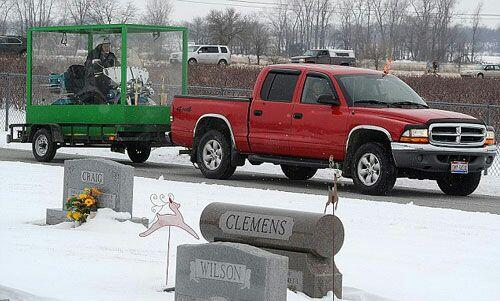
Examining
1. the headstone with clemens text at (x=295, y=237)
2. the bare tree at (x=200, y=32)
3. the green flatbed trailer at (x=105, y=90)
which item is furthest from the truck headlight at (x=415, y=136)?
the bare tree at (x=200, y=32)

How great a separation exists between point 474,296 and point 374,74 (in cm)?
944

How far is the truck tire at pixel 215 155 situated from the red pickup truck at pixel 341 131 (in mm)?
17

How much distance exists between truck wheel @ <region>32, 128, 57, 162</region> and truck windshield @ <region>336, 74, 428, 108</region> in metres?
6.56

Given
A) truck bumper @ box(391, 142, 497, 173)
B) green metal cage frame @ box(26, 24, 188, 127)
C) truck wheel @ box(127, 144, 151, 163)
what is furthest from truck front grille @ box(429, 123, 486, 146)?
truck wheel @ box(127, 144, 151, 163)

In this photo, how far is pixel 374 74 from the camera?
18.9 m

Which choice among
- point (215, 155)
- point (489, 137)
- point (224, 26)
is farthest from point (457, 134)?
point (224, 26)

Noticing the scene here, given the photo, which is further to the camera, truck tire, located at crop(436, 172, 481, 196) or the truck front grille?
truck tire, located at crop(436, 172, 481, 196)

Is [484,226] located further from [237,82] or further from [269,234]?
[237,82]

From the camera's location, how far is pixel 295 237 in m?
9.27

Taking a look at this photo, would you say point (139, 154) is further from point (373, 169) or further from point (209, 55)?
point (209, 55)

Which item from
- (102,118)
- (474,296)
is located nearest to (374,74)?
(102,118)

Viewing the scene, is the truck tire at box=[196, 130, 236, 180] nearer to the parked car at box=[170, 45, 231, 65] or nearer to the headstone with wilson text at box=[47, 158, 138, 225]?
the headstone with wilson text at box=[47, 158, 138, 225]

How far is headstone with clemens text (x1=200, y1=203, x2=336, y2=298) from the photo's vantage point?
923cm

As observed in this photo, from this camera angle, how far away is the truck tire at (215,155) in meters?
19.7
